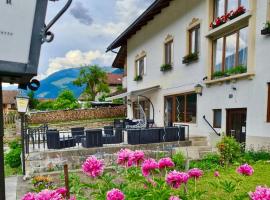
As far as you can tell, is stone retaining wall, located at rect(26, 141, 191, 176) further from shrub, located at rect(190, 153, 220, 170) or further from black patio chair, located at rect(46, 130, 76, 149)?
shrub, located at rect(190, 153, 220, 170)

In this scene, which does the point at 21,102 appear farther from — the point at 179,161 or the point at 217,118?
the point at 217,118

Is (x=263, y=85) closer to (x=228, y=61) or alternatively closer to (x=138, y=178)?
(x=228, y=61)

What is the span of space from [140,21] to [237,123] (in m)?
10.5

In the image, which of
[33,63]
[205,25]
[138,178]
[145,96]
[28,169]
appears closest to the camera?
→ [33,63]

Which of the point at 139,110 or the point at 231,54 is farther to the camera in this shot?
the point at 139,110

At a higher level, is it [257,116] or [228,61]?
[228,61]

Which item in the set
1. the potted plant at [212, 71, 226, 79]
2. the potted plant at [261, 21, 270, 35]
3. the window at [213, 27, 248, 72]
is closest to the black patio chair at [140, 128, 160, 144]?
the potted plant at [212, 71, 226, 79]

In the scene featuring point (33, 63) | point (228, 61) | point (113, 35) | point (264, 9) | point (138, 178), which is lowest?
point (138, 178)

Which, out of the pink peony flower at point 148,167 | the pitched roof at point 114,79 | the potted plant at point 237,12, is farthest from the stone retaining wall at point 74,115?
the pitched roof at point 114,79

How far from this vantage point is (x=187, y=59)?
538 inches

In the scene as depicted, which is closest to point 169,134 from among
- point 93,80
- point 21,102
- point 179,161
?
point 179,161

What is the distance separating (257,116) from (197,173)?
8.21 metres

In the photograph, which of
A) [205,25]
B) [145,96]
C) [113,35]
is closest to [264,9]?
[205,25]

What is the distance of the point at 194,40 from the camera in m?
13.6
